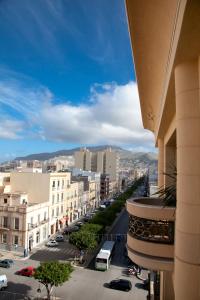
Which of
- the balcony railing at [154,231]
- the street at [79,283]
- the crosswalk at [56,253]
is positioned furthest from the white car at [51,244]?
the balcony railing at [154,231]

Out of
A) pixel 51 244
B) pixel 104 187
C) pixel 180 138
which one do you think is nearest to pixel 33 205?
pixel 51 244

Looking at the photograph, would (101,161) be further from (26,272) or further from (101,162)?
(26,272)

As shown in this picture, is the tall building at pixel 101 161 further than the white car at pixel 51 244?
Yes

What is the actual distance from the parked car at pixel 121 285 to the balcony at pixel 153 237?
24617mm

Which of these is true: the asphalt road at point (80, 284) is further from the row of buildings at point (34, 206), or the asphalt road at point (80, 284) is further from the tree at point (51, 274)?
the row of buildings at point (34, 206)

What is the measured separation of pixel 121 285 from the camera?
3500 centimetres

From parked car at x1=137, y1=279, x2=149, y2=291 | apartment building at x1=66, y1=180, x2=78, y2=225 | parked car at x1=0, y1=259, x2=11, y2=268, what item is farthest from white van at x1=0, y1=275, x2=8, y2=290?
apartment building at x1=66, y1=180, x2=78, y2=225

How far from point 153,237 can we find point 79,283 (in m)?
27.5

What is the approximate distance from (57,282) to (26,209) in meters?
20.0

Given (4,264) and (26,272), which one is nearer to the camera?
(26,272)

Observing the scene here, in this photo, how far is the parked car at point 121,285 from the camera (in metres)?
34.8

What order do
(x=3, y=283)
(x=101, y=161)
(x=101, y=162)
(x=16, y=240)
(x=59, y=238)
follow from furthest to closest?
1. (x=101, y=161)
2. (x=101, y=162)
3. (x=59, y=238)
4. (x=16, y=240)
5. (x=3, y=283)

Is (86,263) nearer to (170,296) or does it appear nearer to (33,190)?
(33,190)

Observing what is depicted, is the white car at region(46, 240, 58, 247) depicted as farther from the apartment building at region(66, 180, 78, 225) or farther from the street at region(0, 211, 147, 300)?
the apartment building at region(66, 180, 78, 225)
